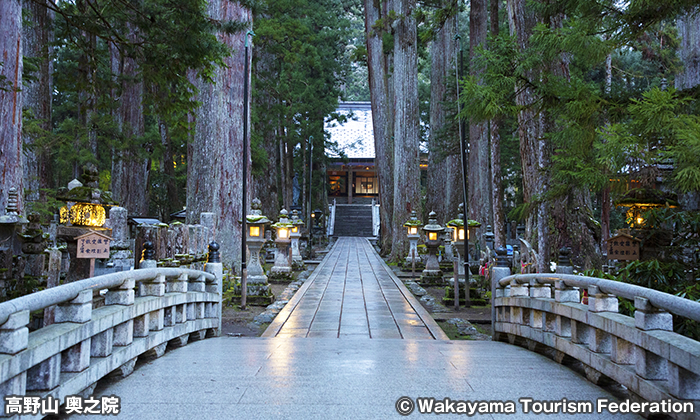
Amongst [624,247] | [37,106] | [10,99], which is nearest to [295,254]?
[37,106]

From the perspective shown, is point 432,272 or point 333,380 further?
point 432,272

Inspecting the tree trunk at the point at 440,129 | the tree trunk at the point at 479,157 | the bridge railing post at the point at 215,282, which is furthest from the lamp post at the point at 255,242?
the tree trunk at the point at 440,129

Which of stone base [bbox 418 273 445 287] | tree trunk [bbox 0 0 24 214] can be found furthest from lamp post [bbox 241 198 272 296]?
tree trunk [bbox 0 0 24 214]

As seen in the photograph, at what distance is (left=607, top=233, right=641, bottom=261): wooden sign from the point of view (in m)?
7.79

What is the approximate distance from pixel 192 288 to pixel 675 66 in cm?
2071

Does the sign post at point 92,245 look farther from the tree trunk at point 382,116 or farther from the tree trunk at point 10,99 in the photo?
the tree trunk at point 382,116

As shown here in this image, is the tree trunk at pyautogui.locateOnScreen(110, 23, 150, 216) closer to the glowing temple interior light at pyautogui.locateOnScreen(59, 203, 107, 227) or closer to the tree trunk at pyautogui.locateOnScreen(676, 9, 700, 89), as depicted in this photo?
the glowing temple interior light at pyautogui.locateOnScreen(59, 203, 107, 227)

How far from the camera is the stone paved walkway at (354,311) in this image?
862cm

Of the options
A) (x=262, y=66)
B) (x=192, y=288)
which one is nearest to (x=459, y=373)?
(x=192, y=288)

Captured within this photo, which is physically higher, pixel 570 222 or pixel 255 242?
pixel 570 222

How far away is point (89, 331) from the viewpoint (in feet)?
12.6

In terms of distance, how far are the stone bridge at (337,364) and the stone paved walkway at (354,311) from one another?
1.78 meters

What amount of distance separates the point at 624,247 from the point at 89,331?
23.1ft

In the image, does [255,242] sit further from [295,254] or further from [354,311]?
[295,254]
